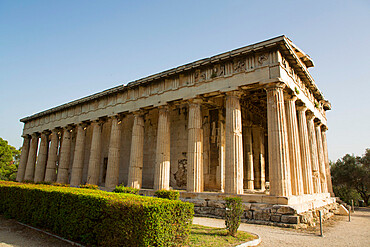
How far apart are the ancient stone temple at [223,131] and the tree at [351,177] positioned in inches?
403

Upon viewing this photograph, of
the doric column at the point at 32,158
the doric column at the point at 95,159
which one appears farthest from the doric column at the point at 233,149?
the doric column at the point at 32,158

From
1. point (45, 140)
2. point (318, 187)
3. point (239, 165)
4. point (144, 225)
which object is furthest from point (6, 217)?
point (45, 140)

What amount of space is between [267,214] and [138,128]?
10684 millimetres

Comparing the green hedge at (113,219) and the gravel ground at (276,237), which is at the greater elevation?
the green hedge at (113,219)

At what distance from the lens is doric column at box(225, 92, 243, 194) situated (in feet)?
41.1

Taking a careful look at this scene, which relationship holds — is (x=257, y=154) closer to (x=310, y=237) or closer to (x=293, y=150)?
(x=293, y=150)

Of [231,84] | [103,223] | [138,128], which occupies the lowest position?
[103,223]

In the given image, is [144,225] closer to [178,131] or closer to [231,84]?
[231,84]

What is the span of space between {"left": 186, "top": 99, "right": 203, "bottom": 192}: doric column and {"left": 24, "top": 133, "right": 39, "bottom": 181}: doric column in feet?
74.0

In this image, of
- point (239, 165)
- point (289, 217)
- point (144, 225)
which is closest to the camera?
point (144, 225)

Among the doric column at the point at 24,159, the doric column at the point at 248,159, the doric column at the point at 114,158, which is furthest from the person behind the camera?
the doric column at the point at 24,159

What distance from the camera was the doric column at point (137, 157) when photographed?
56.4ft

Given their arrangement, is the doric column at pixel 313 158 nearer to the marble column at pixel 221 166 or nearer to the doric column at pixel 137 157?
the marble column at pixel 221 166

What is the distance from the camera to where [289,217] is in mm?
10211
